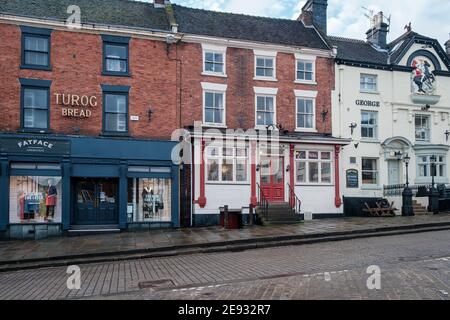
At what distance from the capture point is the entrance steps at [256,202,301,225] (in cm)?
1878

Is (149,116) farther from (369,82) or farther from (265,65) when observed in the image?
(369,82)

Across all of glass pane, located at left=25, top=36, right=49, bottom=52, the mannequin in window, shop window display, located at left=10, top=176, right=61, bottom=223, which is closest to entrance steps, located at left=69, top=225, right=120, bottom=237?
shop window display, located at left=10, top=176, right=61, bottom=223

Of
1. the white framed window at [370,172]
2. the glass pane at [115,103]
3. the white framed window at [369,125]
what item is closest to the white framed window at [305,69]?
the white framed window at [369,125]

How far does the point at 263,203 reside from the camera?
19672mm

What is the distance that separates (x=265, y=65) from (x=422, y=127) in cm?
1035

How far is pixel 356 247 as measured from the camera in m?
13.0

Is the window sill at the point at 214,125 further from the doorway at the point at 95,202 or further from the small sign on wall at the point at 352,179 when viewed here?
the small sign on wall at the point at 352,179

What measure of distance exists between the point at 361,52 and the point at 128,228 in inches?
642

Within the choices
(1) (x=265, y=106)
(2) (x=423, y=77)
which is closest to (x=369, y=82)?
(2) (x=423, y=77)

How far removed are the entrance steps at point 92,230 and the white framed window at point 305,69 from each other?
1146 cm

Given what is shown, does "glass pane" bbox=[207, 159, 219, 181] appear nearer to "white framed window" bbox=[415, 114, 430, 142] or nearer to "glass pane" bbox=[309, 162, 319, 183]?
"glass pane" bbox=[309, 162, 319, 183]

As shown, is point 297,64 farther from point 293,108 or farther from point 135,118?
point 135,118

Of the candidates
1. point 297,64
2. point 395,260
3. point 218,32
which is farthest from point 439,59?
point 395,260

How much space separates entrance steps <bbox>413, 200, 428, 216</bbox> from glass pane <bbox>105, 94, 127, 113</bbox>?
15432 millimetres
